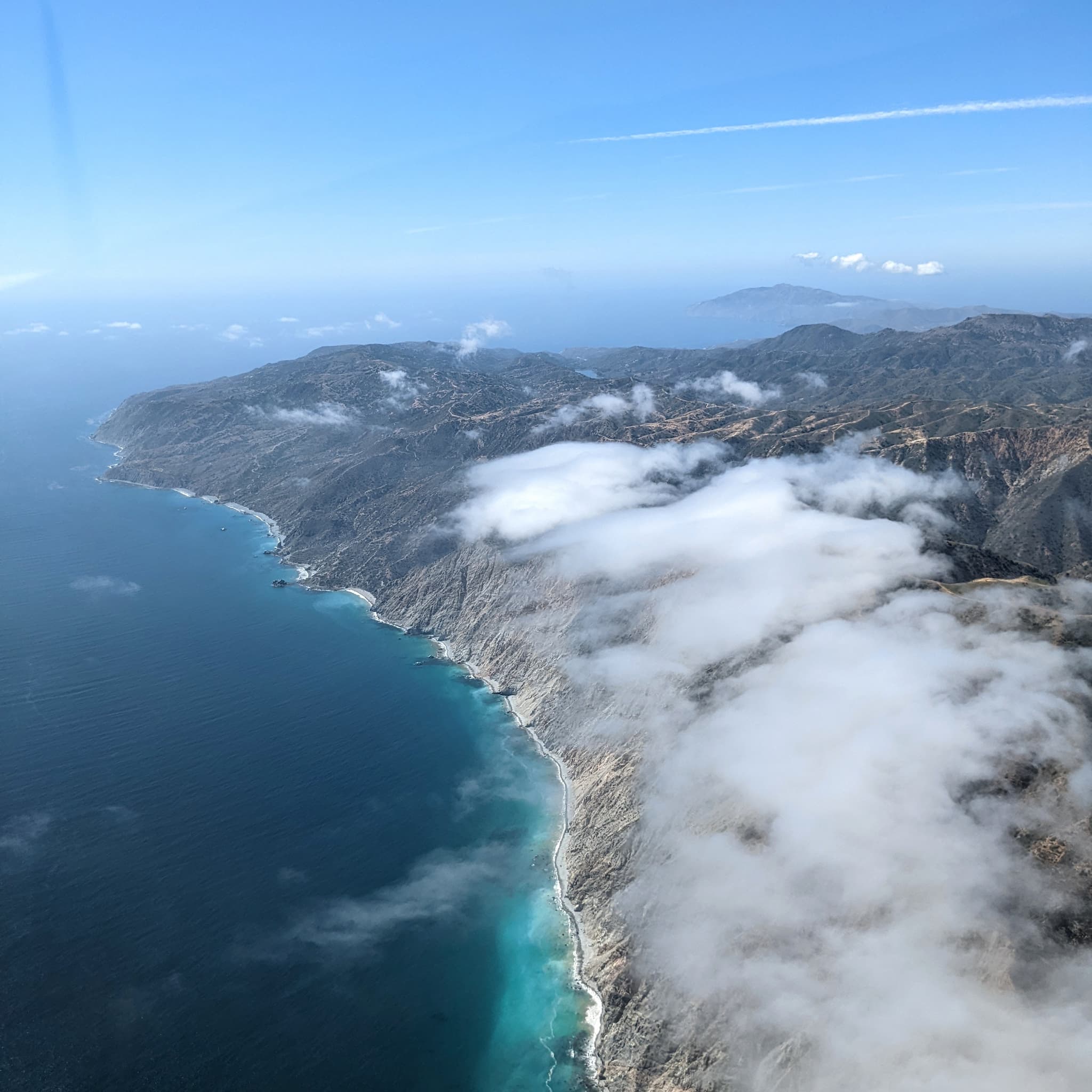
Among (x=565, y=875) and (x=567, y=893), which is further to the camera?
(x=565, y=875)

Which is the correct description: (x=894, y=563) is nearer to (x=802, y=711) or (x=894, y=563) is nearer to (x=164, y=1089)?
(x=802, y=711)

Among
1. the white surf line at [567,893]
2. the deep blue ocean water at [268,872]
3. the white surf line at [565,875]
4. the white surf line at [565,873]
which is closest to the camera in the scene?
the deep blue ocean water at [268,872]

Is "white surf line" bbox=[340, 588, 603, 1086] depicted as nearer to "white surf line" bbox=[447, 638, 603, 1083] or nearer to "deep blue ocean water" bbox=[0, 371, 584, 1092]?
"white surf line" bbox=[447, 638, 603, 1083]

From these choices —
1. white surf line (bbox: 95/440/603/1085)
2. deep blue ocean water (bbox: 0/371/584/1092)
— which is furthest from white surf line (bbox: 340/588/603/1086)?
deep blue ocean water (bbox: 0/371/584/1092)

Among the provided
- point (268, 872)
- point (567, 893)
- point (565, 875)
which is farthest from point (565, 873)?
point (268, 872)

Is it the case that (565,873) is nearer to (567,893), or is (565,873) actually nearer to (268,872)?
(567,893)

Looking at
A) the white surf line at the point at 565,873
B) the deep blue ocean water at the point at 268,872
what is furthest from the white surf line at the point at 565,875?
the deep blue ocean water at the point at 268,872

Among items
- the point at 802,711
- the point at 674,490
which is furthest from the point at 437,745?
the point at 674,490

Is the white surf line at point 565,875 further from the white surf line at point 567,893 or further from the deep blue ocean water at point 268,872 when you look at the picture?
the deep blue ocean water at point 268,872

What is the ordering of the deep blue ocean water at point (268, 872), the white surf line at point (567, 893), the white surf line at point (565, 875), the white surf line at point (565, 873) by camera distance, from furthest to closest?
the white surf line at point (565, 873) → the white surf line at point (565, 875) → the white surf line at point (567, 893) → the deep blue ocean water at point (268, 872)

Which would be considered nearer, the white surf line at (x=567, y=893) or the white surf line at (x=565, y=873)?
Result: the white surf line at (x=567, y=893)
